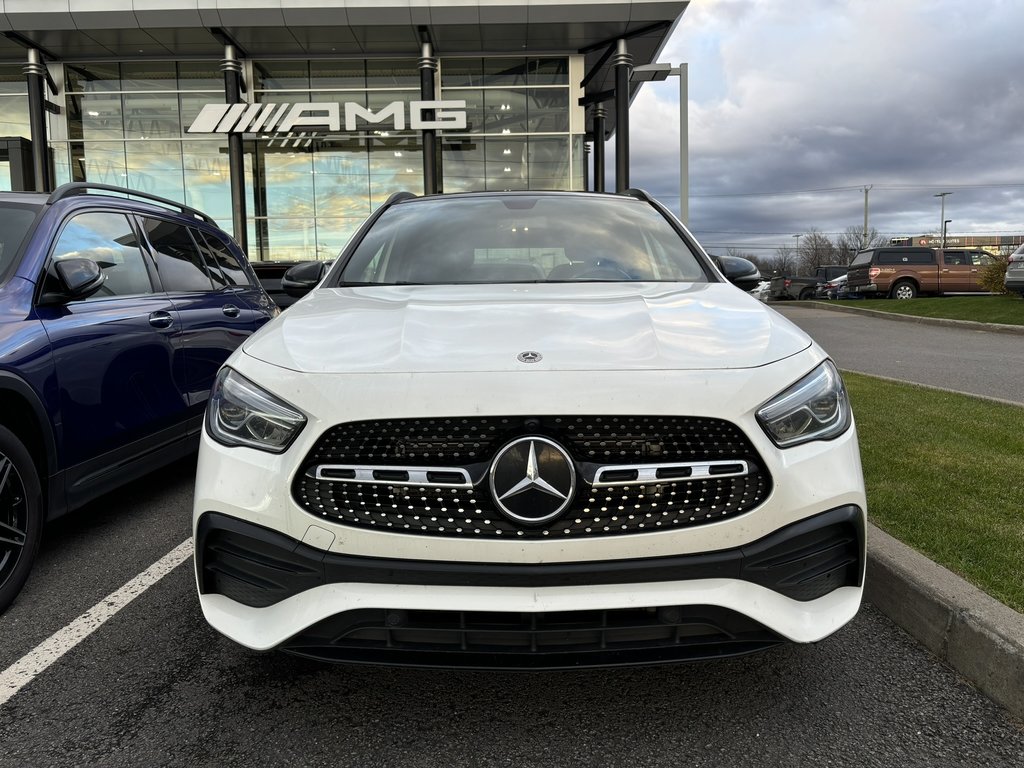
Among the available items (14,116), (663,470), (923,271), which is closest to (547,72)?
(923,271)

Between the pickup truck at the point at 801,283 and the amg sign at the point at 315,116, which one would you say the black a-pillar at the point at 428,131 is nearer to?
the amg sign at the point at 315,116

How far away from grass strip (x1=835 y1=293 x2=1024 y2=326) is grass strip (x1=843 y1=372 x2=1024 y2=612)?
436 inches

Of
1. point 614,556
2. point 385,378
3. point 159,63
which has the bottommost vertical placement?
point 614,556

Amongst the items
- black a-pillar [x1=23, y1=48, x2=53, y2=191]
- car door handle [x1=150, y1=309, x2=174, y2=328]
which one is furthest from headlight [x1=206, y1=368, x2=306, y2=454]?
black a-pillar [x1=23, y1=48, x2=53, y2=191]

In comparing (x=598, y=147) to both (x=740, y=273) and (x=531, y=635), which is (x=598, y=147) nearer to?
(x=740, y=273)

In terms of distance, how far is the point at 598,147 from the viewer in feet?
82.6

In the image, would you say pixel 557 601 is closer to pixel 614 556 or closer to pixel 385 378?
pixel 614 556

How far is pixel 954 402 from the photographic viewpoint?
6.31m

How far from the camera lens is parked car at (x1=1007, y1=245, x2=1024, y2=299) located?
15812mm

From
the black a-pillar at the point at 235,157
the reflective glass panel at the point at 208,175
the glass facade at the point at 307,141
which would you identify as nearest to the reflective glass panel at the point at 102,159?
the glass facade at the point at 307,141

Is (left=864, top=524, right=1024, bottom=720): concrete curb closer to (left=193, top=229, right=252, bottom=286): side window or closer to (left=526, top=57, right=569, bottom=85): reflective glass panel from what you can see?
(left=193, top=229, right=252, bottom=286): side window

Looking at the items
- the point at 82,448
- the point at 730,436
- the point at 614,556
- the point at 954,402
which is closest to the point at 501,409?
the point at 614,556

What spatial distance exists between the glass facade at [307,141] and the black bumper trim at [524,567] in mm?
21899

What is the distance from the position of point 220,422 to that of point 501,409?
85 cm
